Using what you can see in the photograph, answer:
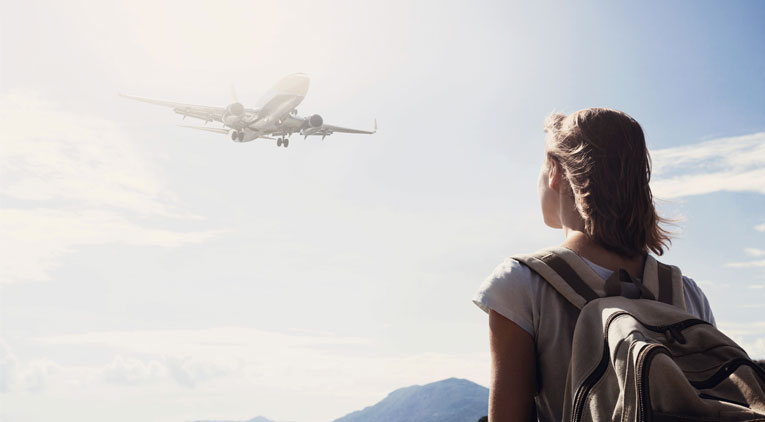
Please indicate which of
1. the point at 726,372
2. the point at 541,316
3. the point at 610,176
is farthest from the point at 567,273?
the point at 726,372

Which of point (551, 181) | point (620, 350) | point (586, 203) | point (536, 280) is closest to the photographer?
point (620, 350)

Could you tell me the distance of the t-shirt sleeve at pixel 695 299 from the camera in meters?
3.43

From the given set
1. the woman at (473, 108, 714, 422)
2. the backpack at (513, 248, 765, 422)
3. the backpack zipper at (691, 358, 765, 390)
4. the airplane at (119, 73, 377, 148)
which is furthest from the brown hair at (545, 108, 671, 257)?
the airplane at (119, 73, 377, 148)

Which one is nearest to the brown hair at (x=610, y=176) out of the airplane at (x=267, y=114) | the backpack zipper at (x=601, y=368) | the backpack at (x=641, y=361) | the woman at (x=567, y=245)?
the woman at (x=567, y=245)

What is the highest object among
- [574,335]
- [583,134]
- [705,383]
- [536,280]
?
[583,134]

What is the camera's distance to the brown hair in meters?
3.07

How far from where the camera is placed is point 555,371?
2.80m

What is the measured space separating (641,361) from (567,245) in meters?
0.91

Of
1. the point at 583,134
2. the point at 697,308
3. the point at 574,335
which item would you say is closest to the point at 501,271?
the point at 574,335

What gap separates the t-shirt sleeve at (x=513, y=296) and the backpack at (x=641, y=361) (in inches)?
2.8

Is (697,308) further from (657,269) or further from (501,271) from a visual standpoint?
(501,271)

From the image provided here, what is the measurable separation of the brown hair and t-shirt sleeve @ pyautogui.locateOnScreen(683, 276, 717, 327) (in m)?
0.43

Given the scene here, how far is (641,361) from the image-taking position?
228 cm

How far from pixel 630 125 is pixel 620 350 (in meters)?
1.37
